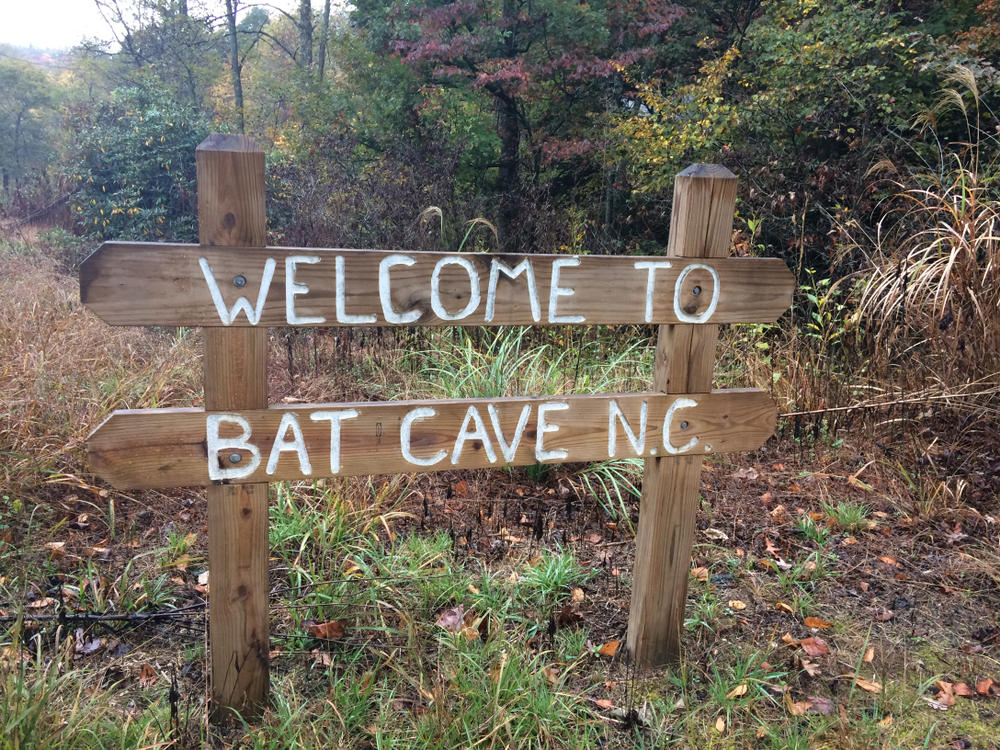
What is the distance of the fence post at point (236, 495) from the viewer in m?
1.60

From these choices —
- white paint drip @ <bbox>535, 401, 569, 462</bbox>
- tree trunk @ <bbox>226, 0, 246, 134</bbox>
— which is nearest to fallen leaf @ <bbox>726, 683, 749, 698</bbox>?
white paint drip @ <bbox>535, 401, 569, 462</bbox>

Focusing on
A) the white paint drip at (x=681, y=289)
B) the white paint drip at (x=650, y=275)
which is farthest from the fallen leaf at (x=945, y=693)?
the white paint drip at (x=650, y=275)

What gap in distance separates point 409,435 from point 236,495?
47cm

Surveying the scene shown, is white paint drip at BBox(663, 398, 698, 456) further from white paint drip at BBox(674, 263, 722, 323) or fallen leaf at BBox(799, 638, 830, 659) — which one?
fallen leaf at BBox(799, 638, 830, 659)

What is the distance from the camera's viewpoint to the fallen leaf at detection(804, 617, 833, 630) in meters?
2.53

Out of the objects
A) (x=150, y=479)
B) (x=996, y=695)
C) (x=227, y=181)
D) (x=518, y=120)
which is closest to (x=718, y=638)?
(x=996, y=695)

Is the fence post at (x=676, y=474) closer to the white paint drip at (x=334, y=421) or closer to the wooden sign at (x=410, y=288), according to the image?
the wooden sign at (x=410, y=288)

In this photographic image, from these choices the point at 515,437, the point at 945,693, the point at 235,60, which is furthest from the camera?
the point at 235,60

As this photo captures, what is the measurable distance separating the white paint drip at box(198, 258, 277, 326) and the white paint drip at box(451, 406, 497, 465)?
0.62 metres

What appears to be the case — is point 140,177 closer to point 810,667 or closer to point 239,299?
point 239,299

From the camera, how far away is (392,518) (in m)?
3.04

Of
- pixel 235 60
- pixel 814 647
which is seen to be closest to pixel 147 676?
pixel 814 647

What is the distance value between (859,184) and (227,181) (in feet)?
18.3

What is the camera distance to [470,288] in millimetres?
1824
